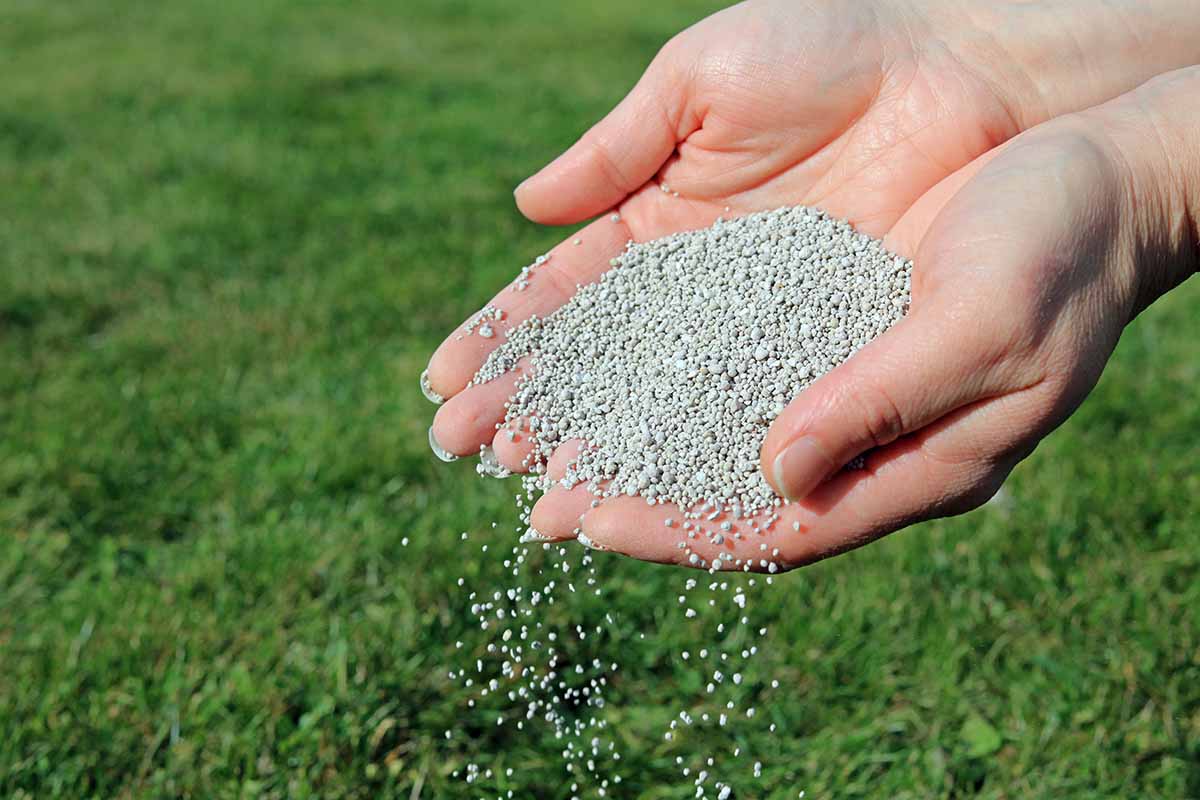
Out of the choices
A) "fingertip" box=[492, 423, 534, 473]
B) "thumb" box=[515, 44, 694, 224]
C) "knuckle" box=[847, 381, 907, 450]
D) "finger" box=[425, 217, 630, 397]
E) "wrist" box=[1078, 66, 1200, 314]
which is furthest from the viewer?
"thumb" box=[515, 44, 694, 224]

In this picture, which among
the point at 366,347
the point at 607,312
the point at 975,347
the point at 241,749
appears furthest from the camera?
the point at 366,347

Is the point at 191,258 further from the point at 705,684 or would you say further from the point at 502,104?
the point at 705,684

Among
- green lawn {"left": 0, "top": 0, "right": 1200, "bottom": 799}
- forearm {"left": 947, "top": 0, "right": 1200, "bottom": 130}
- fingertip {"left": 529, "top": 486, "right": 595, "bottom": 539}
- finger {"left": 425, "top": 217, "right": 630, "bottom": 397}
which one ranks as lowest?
green lawn {"left": 0, "top": 0, "right": 1200, "bottom": 799}

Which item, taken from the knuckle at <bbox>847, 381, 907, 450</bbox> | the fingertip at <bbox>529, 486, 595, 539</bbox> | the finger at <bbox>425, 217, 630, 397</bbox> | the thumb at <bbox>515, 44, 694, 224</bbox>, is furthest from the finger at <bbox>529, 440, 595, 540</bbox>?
the thumb at <bbox>515, 44, 694, 224</bbox>

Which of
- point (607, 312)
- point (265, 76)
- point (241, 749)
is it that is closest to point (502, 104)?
point (265, 76)

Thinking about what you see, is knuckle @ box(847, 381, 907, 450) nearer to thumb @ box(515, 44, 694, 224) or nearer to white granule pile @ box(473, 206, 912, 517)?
white granule pile @ box(473, 206, 912, 517)

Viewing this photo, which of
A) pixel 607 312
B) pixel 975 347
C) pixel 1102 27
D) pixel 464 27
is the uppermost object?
pixel 1102 27

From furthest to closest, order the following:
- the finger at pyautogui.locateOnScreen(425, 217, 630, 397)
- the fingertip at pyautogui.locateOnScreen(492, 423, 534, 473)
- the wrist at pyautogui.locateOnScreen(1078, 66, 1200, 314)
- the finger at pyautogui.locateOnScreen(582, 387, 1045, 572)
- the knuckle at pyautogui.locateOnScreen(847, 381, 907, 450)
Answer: the finger at pyautogui.locateOnScreen(425, 217, 630, 397)
the fingertip at pyautogui.locateOnScreen(492, 423, 534, 473)
the wrist at pyautogui.locateOnScreen(1078, 66, 1200, 314)
the finger at pyautogui.locateOnScreen(582, 387, 1045, 572)
the knuckle at pyautogui.locateOnScreen(847, 381, 907, 450)

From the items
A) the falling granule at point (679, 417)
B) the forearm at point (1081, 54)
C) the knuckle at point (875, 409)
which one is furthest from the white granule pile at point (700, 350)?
the forearm at point (1081, 54)
